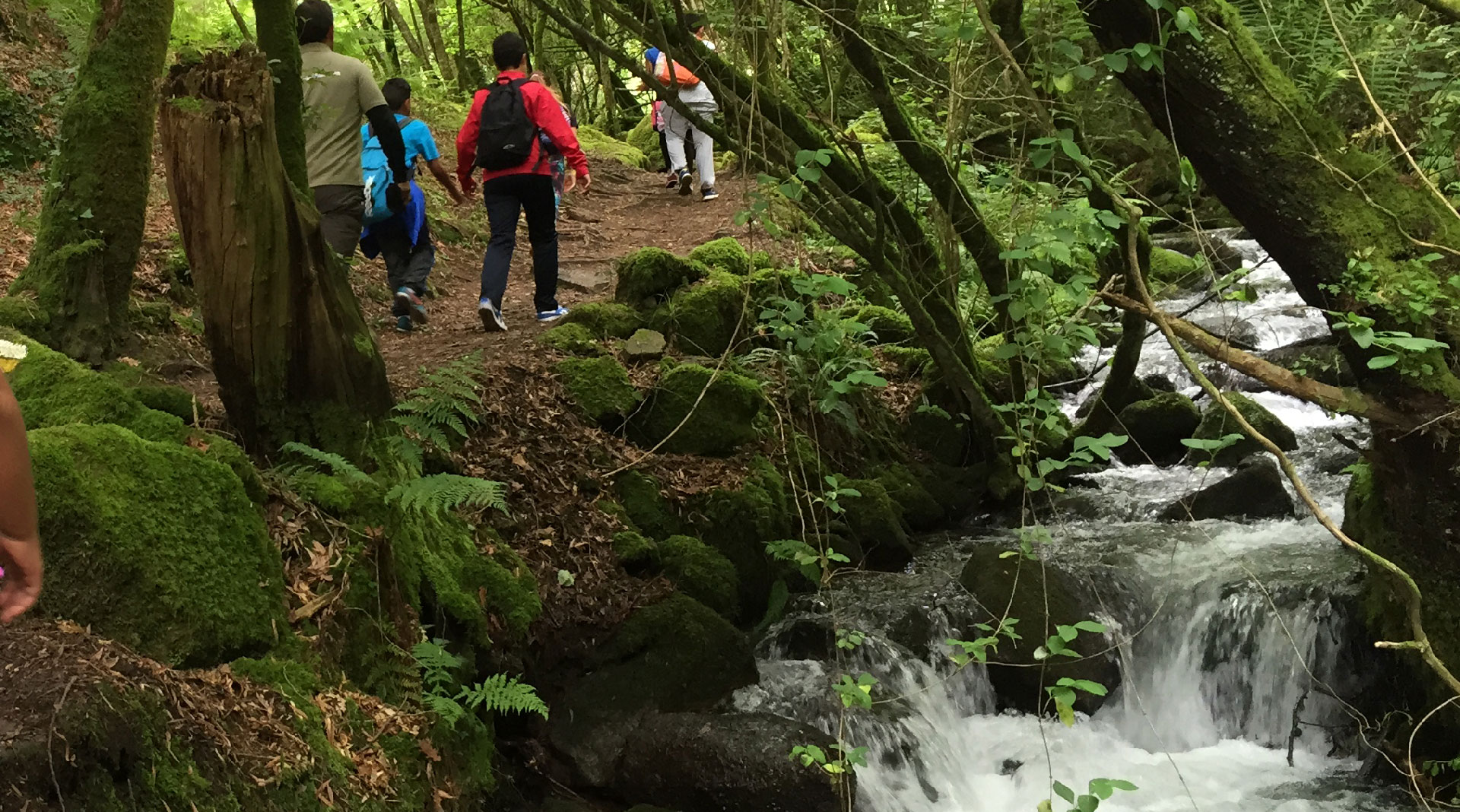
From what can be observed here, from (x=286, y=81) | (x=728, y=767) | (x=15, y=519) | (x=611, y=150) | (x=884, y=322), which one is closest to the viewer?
(x=15, y=519)

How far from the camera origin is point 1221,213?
16328 millimetres

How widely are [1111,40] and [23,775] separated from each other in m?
4.66

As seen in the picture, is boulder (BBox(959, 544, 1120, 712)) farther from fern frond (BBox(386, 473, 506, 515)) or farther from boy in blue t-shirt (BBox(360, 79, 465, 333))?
boy in blue t-shirt (BBox(360, 79, 465, 333))

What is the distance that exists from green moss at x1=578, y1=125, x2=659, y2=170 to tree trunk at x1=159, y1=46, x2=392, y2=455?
13.4 m

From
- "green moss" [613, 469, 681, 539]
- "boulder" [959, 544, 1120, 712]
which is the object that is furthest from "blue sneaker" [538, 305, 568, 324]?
"boulder" [959, 544, 1120, 712]

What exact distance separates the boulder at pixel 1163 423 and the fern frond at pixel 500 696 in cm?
655

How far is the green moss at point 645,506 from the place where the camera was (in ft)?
22.7

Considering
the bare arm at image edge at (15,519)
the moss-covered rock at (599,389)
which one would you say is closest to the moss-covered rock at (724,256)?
the moss-covered rock at (599,389)

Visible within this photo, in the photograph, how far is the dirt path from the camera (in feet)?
25.3

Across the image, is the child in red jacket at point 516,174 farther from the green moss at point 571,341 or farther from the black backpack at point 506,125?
the green moss at point 571,341

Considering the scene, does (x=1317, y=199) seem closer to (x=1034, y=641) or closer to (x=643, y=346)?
(x=1034, y=641)

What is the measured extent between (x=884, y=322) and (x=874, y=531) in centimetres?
278

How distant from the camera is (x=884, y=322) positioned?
33.2 ft

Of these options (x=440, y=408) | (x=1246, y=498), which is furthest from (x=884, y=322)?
(x=440, y=408)
